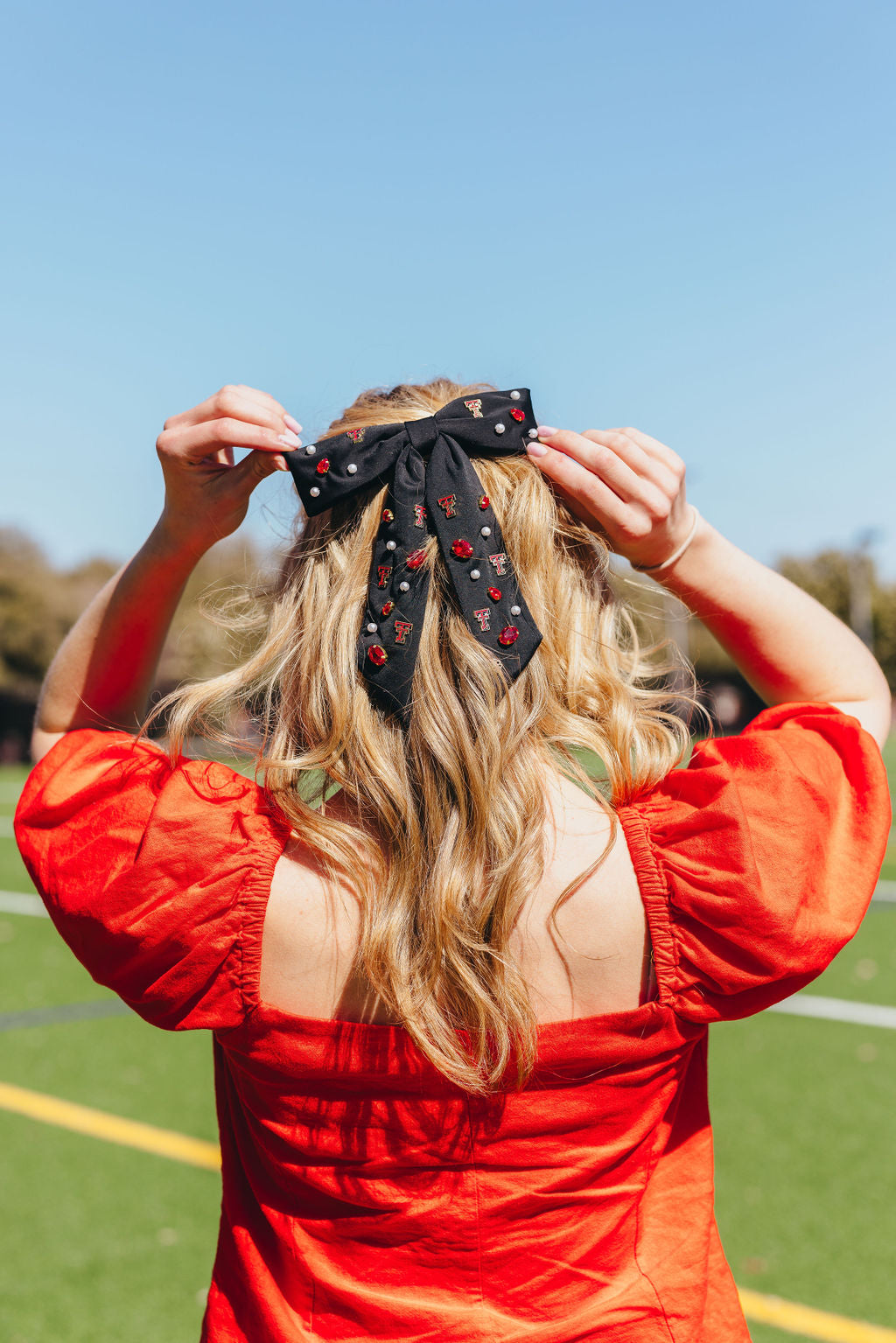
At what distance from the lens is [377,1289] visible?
133cm

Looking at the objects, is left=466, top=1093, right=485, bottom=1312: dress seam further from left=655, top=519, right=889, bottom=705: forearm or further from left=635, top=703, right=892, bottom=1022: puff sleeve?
left=655, top=519, right=889, bottom=705: forearm

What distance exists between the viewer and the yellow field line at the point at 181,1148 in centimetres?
330

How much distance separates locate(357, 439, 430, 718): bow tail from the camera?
133cm

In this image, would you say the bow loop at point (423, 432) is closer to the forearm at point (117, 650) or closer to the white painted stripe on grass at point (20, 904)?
the forearm at point (117, 650)

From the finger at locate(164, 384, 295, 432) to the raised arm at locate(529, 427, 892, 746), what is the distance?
37 centimetres

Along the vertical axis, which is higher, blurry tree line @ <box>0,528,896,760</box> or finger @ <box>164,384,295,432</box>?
finger @ <box>164,384,295,432</box>

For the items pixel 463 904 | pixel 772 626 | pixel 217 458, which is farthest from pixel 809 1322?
pixel 217 458

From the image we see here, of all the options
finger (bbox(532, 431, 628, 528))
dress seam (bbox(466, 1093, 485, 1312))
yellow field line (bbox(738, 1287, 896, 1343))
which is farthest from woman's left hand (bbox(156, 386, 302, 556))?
yellow field line (bbox(738, 1287, 896, 1343))

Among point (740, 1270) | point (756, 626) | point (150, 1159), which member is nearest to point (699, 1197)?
point (756, 626)

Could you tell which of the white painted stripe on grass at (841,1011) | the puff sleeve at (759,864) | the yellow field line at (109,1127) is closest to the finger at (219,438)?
the puff sleeve at (759,864)

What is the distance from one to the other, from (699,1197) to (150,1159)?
3773 mm

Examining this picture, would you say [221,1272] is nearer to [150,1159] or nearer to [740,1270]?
[740,1270]

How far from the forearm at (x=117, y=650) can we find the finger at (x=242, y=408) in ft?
0.78

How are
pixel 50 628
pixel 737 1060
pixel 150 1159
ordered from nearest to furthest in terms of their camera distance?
pixel 150 1159 < pixel 737 1060 < pixel 50 628
